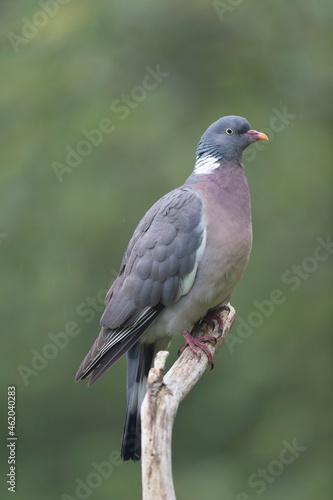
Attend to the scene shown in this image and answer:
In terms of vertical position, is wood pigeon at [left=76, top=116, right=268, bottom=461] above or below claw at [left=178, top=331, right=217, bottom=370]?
above

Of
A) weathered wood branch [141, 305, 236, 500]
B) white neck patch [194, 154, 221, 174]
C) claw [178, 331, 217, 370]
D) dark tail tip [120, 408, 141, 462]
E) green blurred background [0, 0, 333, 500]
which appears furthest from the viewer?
green blurred background [0, 0, 333, 500]

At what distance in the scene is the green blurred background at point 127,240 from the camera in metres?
7.19

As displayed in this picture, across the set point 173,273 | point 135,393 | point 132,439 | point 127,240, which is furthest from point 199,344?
point 127,240

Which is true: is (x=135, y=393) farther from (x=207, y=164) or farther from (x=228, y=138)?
(x=228, y=138)

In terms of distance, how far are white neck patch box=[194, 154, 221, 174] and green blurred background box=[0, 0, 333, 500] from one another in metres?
2.25

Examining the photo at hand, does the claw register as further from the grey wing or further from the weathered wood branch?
the weathered wood branch

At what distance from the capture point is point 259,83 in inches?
314

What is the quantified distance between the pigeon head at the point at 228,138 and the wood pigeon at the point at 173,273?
207 millimetres

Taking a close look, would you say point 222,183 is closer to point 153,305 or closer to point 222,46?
point 153,305

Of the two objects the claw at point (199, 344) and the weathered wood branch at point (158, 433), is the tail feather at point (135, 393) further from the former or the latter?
the weathered wood branch at point (158, 433)

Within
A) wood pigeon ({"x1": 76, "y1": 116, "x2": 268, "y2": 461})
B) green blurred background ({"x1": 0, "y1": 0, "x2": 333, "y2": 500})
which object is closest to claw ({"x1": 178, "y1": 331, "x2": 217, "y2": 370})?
wood pigeon ({"x1": 76, "y1": 116, "x2": 268, "y2": 461})

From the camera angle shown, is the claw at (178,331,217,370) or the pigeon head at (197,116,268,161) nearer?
the claw at (178,331,217,370)

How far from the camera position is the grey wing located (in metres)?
→ 4.41

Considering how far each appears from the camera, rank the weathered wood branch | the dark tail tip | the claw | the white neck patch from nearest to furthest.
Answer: the weathered wood branch, the claw, the dark tail tip, the white neck patch
